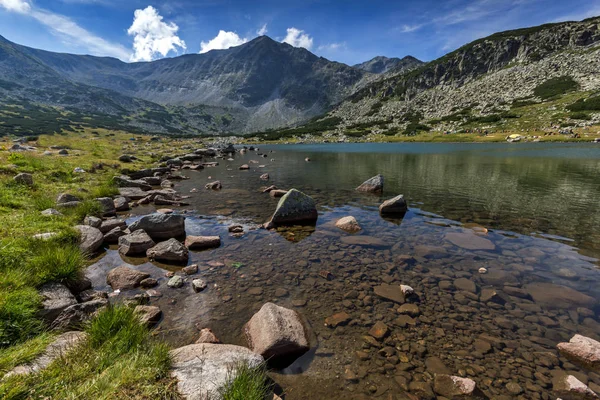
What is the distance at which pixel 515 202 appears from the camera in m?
21.3

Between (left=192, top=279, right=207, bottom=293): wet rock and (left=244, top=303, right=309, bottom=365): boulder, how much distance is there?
268cm

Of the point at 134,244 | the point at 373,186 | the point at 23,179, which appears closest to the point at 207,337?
the point at 134,244

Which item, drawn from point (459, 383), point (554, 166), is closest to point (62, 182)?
point (459, 383)

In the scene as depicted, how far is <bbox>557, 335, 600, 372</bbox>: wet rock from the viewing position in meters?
5.92

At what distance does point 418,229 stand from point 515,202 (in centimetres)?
1243

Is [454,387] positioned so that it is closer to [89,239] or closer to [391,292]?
[391,292]

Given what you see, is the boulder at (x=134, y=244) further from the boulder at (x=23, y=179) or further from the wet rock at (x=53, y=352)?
the boulder at (x=23, y=179)

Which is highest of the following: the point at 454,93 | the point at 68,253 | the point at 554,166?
the point at 454,93

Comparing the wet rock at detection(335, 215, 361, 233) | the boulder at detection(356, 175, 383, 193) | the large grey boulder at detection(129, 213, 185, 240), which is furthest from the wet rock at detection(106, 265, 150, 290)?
the boulder at detection(356, 175, 383, 193)

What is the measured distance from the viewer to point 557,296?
8.70 metres

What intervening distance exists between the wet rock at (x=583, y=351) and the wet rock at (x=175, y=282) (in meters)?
11.2

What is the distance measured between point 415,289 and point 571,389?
4135 mm

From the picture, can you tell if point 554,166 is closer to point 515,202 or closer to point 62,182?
point 515,202

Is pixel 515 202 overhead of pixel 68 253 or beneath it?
beneath
